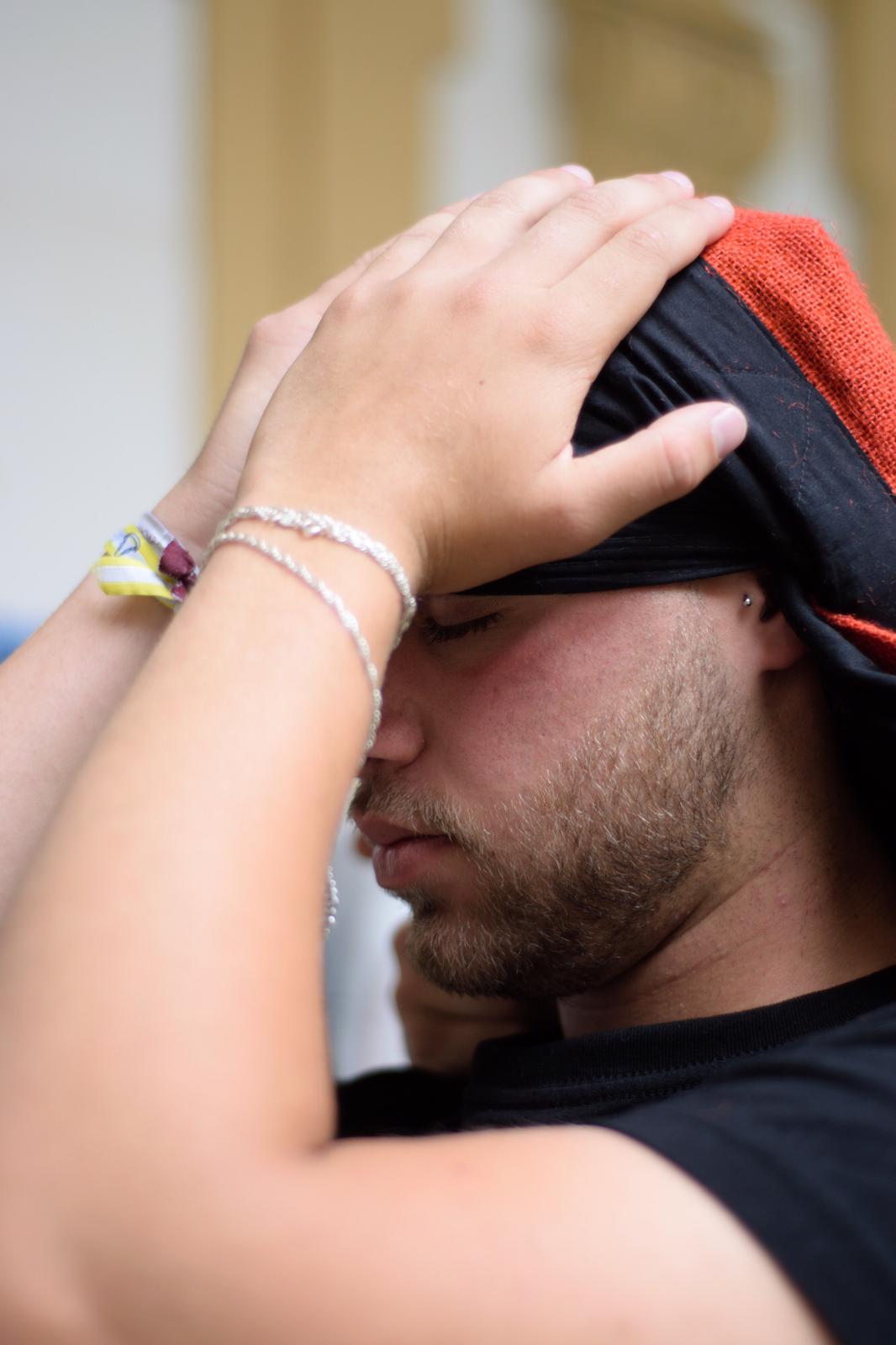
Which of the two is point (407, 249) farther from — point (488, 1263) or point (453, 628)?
point (488, 1263)

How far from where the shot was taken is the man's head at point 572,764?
1087mm

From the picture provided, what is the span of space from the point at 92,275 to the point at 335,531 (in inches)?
90.5

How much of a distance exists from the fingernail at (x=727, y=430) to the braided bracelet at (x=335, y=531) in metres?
0.27

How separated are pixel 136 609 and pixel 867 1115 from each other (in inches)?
31.0

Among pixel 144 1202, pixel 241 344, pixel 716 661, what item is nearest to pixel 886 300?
pixel 241 344

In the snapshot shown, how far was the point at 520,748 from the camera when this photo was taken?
3.59 ft

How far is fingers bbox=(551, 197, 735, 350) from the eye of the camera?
Result: 0.98 m

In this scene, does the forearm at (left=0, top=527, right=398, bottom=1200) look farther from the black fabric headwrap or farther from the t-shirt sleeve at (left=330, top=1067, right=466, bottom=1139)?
the t-shirt sleeve at (left=330, top=1067, right=466, bottom=1139)

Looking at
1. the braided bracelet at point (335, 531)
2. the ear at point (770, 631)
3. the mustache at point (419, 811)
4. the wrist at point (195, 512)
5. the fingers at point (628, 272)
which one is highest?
the fingers at point (628, 272)

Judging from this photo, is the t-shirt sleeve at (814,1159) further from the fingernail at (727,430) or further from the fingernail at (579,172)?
the fingernail at (579,172)

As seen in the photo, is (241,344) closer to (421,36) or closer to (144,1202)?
(421,36)

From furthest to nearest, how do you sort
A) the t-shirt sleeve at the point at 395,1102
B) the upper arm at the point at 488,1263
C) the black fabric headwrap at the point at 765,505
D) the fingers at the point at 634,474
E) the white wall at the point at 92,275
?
the white wall at the point at 92,275
the t-shirt sleeve at the point at 395,1102
the black fabric headwrap at the point at 765,505
the fingers at the point at 634,474
the upper arm at the point at 488,1263

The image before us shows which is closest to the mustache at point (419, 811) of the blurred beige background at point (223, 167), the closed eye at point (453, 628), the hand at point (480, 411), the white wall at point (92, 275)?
the closed eye at point (453, 628)

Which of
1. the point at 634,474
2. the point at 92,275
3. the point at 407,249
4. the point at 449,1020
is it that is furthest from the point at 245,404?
the point at 92,275
